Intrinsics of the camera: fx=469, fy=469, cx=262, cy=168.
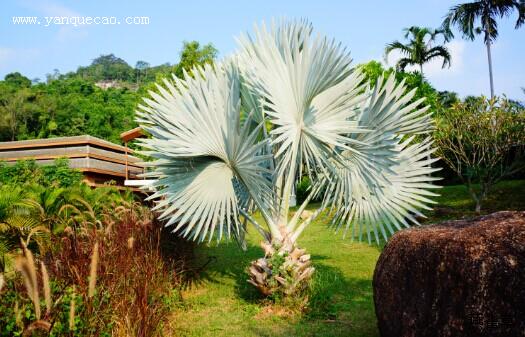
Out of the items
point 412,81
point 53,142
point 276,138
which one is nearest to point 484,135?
point 412,81

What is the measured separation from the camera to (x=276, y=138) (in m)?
6.13

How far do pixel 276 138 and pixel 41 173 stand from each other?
10172 millimetres

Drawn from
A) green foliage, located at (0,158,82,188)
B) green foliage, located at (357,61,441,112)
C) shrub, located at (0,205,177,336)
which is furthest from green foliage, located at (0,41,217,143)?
shrub, located at (0,205,177,336)

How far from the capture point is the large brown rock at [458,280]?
2.77 m

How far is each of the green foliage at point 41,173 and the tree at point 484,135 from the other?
1146 cm

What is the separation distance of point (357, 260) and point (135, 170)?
11.5m

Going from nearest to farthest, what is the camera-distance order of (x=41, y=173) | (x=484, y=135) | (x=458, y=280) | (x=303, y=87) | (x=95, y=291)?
(x=458, y=280) < (x=95, y=291) < (x=303, y=87) < (x=41, y=173) < (x=484, y=135)

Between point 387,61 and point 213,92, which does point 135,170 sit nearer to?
point 213,92

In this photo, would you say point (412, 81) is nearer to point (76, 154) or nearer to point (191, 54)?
point (191, 54)

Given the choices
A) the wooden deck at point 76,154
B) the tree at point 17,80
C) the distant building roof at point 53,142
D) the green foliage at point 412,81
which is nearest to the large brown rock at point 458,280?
the wooden deck at point 76,154

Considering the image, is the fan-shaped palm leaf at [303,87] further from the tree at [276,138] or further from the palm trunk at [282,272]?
the palm trunk at [282,272]

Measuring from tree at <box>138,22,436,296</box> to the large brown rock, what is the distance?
80.4 inches

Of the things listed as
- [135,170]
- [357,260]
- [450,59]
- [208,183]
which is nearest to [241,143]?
[208,183]

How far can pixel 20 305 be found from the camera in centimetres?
322
